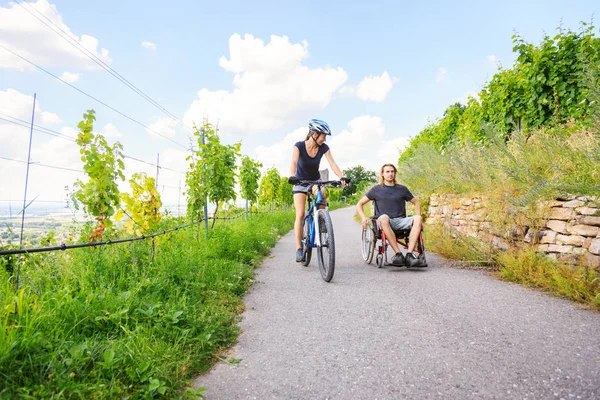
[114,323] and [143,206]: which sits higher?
[143,206]

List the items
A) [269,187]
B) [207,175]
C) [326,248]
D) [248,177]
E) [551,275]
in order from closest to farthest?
1. [551,275]
2. [326,248]
3. [207,175]
4. [248,177]
5. [269,187]

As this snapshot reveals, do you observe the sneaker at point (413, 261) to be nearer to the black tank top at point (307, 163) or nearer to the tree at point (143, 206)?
the black tank top at point (307, 163)

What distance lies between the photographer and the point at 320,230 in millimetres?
5133

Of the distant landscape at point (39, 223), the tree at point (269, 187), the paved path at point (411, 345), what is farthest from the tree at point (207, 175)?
the tree at point (269, 187)

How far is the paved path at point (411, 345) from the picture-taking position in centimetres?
219

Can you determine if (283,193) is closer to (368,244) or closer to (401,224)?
(368,244)

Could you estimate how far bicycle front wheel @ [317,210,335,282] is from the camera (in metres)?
4.70

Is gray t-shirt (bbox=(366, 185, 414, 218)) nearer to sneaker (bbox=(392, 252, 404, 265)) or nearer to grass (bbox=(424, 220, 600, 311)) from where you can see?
sneaker (bbox=(392, 252, 404, 265))

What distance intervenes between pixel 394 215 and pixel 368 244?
2.34ft

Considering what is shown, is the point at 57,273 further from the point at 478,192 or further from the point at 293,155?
the point at 478,192

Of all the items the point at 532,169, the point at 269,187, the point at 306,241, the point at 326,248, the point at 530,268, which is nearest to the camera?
the point at 530,268

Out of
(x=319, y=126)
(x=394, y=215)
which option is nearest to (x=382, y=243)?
(x=394, y=215)

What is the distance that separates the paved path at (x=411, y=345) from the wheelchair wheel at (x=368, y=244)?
135 cm

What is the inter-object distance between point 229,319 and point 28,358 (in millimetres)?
1529
